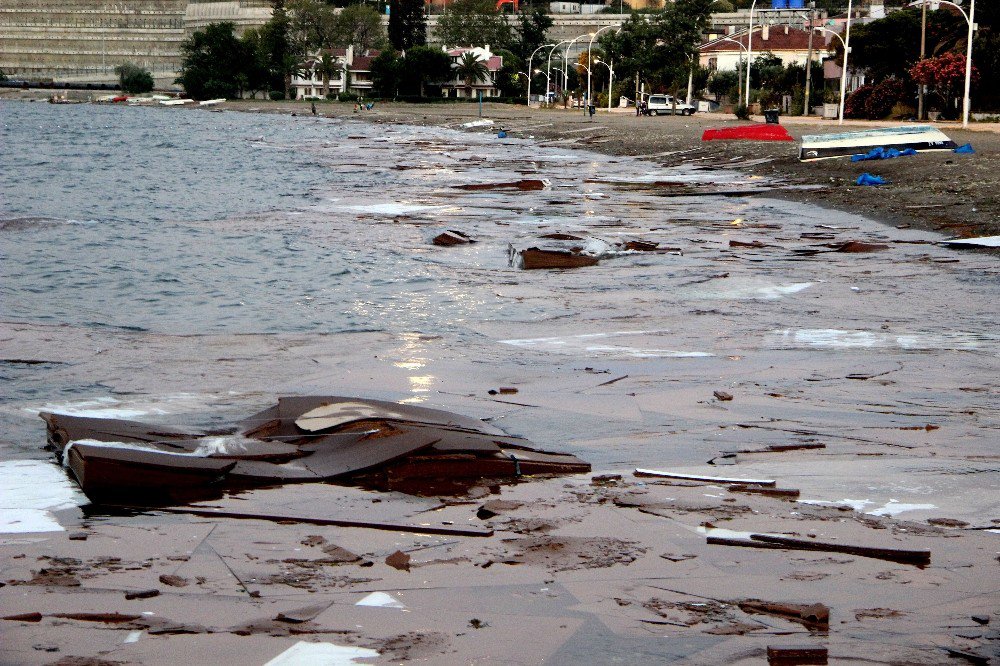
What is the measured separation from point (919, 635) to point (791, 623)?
0.46 meters

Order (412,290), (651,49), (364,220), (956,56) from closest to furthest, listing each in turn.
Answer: (412,290) → (364,220) → (956,56) → (651,49)

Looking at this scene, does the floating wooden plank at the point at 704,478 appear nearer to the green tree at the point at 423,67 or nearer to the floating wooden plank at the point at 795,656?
the floating wooden plank at the point at 795,656

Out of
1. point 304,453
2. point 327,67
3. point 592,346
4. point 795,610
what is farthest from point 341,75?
point 795,610

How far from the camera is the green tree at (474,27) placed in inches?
6890

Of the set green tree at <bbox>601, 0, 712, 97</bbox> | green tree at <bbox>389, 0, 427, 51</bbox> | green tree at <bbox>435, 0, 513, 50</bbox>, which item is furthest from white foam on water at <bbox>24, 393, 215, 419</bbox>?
green tree at <bbox>435, 0, 513, 50</bbox>

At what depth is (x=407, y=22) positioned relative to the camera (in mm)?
162375

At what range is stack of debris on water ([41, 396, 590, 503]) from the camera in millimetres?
6289

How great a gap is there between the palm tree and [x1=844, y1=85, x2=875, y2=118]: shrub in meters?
88.0

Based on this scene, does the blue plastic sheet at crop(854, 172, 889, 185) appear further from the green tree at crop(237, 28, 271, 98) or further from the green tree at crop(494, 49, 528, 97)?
the green tree at crop(237, 28, 271, 98)

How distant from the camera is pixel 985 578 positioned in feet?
17.0

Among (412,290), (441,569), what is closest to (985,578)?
(441,569)

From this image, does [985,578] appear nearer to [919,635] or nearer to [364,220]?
[919,635]

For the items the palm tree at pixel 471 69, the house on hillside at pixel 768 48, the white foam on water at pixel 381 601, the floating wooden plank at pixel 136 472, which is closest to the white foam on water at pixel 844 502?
the white foam on water at pixel 381 601

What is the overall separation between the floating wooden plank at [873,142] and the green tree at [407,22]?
5098 inches
